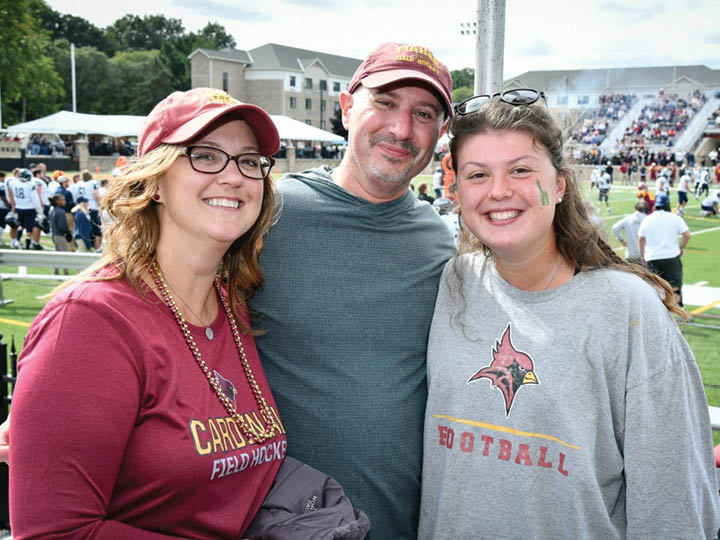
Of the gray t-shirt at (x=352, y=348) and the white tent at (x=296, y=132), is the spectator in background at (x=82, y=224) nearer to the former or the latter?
the gray t-shirt at (x=352, y=348)

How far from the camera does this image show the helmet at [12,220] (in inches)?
614

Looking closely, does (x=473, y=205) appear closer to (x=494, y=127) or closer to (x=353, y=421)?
(x=494, y=127)

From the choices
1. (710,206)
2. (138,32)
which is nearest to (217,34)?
(138,32)

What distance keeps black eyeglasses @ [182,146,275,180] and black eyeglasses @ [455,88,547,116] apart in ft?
2.42

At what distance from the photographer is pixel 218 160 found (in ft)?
6.44

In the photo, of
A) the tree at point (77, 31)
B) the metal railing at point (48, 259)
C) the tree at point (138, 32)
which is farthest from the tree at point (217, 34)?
the metal railing at point (48, 259)

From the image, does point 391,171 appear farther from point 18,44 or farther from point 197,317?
point 18,44

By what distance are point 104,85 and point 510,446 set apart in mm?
83922

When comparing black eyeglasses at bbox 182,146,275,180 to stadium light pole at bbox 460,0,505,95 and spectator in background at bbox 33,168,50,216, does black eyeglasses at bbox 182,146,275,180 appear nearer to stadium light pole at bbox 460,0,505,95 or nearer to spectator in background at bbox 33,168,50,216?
stadium light pole at bbox 460,0,505,95

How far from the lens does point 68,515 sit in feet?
4.86

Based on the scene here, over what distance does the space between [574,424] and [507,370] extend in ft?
0.84

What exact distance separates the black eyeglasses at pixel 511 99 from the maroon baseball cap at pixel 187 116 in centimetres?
71

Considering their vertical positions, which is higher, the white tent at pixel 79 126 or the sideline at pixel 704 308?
the white tent at pixel 79 126

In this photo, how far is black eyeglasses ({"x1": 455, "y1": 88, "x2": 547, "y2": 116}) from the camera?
2178 millimetres
